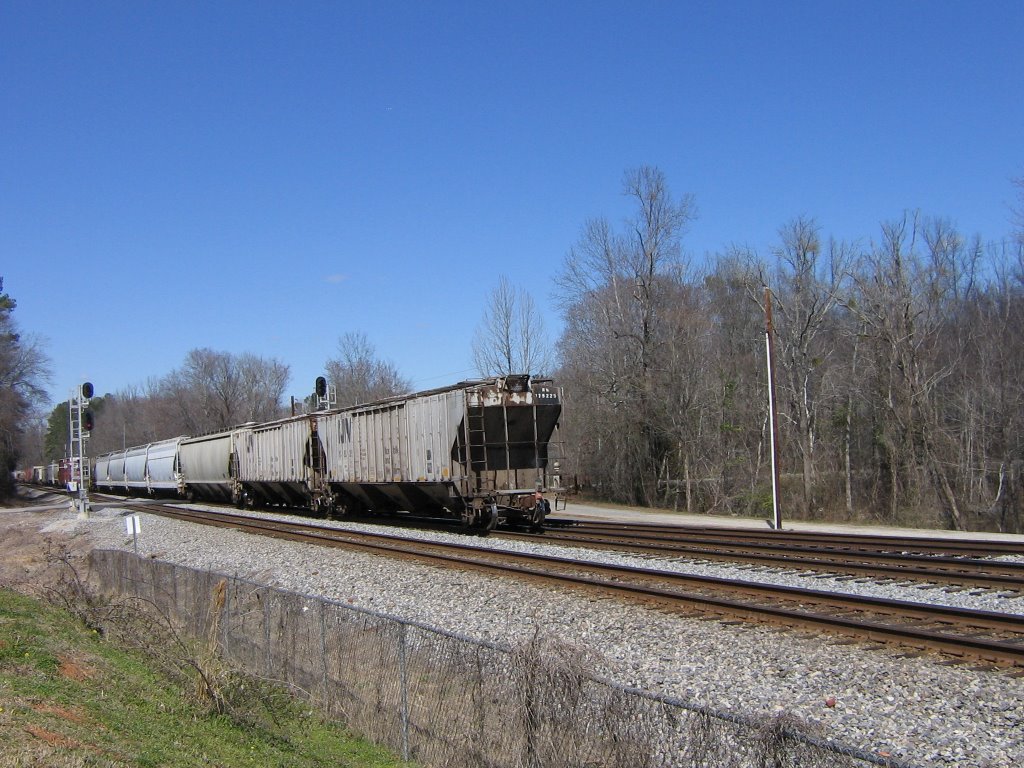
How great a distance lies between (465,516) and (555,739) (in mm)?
15447

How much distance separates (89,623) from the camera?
14.1 metres

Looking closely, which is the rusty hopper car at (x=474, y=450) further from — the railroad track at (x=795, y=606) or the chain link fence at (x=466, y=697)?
the chain link fence at (x=466, y=697)

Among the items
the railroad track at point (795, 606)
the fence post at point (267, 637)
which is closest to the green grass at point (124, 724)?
the fence post at point (267, 637)

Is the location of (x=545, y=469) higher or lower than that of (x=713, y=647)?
higher

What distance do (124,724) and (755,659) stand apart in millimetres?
6472

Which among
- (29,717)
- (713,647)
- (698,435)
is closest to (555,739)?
(713,647)

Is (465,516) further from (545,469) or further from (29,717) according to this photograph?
(29,717)

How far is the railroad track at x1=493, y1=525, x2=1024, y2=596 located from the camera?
43.4 feet

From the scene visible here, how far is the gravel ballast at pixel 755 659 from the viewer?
6.67 meters

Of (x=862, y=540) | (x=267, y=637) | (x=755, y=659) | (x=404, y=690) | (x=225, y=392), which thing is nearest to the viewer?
(x=404, y=690)

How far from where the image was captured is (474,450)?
21422 millimetres

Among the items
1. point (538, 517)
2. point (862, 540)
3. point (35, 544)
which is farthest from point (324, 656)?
point (35, 544)

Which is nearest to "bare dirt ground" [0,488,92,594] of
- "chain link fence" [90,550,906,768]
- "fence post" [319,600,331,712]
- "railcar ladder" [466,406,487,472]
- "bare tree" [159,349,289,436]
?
"chain link fence" [90,550,906,768]

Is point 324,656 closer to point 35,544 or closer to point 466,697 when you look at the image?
point 466,697
